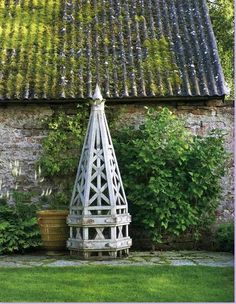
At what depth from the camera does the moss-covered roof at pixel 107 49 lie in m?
10.3

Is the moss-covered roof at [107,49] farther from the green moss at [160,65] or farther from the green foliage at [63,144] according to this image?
the green foliage at [63,144]

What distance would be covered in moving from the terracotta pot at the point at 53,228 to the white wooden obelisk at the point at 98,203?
1.19 feet

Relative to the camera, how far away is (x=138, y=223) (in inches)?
384

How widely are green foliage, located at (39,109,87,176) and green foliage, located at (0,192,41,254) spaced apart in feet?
2.30

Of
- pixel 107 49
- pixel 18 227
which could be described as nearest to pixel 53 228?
pixel 18 227

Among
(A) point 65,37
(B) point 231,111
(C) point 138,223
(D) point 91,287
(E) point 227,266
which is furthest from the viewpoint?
(A) point 65,37

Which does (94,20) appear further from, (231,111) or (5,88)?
(231,111)

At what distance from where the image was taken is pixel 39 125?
1037 cm

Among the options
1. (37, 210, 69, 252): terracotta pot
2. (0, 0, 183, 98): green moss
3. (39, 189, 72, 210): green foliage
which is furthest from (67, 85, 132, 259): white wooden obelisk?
(0, 0, 183, 98): green moss

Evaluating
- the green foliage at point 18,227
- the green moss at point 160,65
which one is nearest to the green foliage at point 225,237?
the green moss at point 160,65

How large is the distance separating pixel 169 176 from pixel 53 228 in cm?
193

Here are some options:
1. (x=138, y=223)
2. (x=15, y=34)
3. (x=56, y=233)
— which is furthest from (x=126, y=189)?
(x=15, y=34)

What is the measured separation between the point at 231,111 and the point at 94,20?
3.34m

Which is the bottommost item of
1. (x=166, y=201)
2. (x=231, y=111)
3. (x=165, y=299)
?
(x=165, y=299)
